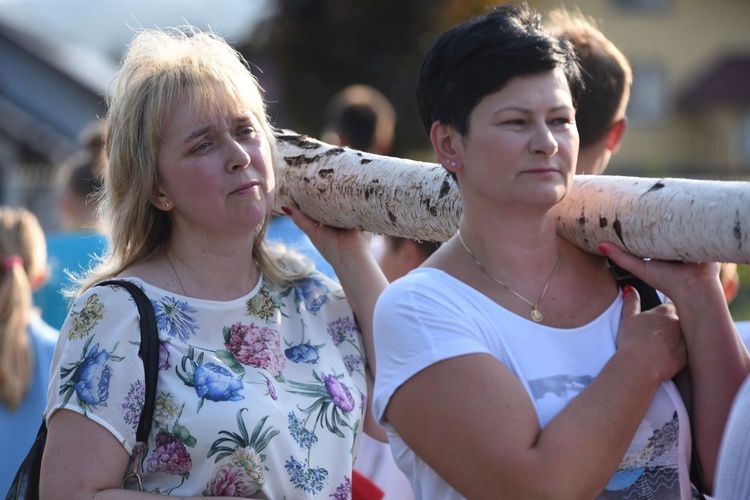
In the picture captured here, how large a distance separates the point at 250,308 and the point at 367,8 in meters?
18.4

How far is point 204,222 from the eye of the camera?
300cm

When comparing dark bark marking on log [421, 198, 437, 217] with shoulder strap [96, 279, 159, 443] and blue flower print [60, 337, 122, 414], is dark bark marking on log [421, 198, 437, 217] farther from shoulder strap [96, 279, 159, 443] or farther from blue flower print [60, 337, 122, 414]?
blue flower print [60, 337, 122, 414]

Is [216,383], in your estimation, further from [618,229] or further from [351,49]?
[351,49]

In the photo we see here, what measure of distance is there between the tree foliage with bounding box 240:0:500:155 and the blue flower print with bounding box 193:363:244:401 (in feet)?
57.3

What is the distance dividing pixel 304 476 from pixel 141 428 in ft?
1.49

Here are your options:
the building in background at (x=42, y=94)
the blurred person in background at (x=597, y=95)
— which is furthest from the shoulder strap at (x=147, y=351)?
the building in background at (x=42, y=94)

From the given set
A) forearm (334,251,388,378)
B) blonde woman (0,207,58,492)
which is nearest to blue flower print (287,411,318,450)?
forearm (334,251,388,378)

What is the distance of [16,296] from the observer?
4.36 metres

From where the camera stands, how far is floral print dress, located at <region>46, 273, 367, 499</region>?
8.90 ft

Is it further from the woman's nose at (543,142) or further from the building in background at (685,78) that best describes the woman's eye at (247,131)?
the building in background at (685,78)

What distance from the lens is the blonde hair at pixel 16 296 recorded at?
421 centimetres

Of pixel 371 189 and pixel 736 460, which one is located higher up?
pixel 371 189

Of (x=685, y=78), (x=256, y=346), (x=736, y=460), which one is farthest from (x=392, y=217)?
(x=685, y=78)

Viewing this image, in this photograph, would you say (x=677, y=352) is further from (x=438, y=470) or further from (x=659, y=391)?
(x=438, y=470)
